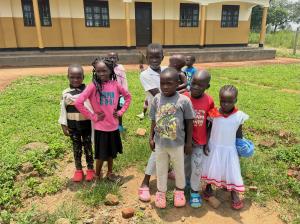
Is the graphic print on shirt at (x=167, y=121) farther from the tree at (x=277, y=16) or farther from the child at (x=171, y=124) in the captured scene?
the tree at (x=277, y=16)

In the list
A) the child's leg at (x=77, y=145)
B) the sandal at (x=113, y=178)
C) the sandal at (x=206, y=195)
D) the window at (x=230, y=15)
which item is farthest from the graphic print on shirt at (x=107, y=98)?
the window at (x=230, y=15)

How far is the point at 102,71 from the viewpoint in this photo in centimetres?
321

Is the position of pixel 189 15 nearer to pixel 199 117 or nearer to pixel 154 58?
pixel 154 58

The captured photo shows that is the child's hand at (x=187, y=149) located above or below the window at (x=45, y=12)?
below

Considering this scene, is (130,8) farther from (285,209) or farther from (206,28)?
(285,209)

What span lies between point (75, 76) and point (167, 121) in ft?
4.14

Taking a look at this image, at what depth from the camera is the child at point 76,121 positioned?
3.37 metres

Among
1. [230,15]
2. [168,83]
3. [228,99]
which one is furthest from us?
[230,15]

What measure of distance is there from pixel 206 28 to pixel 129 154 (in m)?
14.3

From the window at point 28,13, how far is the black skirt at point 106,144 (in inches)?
499

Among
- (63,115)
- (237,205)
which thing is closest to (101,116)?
(63,115)

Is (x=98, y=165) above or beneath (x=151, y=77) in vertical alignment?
beneath

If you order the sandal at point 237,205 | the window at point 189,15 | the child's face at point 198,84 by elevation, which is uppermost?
the window at point 189,15

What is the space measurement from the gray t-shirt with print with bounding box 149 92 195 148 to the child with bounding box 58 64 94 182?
1024 millimetres
